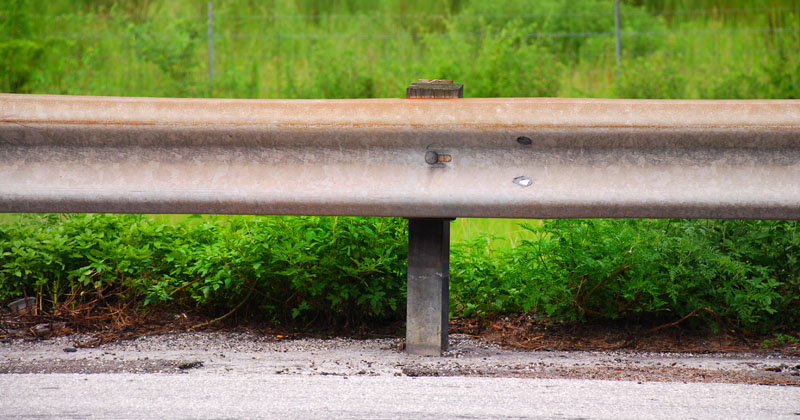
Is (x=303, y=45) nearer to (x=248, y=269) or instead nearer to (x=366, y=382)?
(x=248, y=269)

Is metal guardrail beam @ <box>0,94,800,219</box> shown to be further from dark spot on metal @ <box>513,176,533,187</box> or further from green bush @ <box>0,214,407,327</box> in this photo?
green bush @ <box>0,214,407,327</box>

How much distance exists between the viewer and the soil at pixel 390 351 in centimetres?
314

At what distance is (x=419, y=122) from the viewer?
3145 mm

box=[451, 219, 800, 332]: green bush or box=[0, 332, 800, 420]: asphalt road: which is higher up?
box=[451, 219, 800, 332]: green bush

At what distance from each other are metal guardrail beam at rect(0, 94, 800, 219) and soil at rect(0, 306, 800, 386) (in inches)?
22.7

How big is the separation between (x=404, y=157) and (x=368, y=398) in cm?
93

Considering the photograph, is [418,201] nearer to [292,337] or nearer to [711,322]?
[292,337]

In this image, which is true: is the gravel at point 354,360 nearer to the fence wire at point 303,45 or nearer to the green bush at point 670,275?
the green bush at point 670,275

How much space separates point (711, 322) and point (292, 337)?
1813 millimetres

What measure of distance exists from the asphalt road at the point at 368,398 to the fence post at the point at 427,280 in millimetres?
388

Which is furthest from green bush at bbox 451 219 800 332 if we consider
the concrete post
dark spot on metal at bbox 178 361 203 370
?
dark spot on metal at bbox 178 361 203 370

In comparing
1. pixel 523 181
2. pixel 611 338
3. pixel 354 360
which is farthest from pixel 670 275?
pixel 354 360

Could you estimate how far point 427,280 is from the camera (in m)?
3.38

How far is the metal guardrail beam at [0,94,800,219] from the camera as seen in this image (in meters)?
3.08
